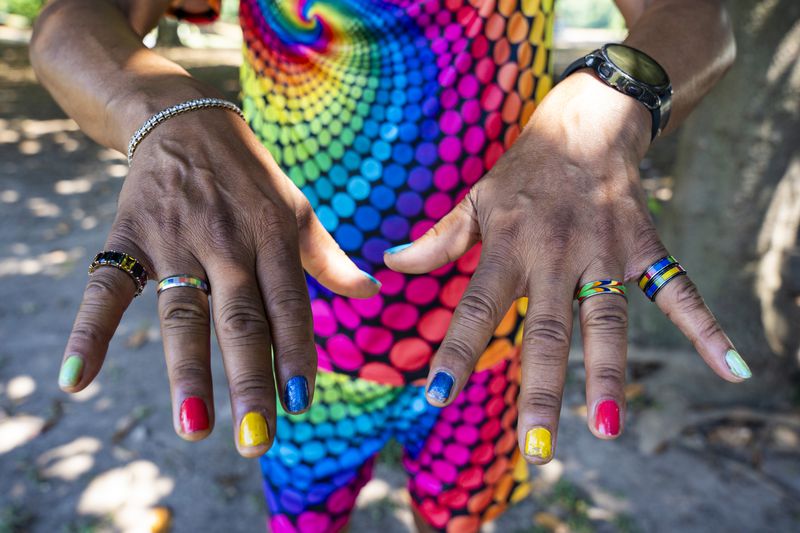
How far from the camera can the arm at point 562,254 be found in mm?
902

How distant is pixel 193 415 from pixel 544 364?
20.0 inches

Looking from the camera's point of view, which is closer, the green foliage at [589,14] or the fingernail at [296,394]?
the fingernail at [296,394]

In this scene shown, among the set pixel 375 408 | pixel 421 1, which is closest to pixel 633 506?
pixel 375 408

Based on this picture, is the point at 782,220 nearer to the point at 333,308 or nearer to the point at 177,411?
the point at 333,308

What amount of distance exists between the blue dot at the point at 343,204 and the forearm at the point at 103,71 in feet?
1.19

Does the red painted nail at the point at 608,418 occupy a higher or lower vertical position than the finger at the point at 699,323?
lower

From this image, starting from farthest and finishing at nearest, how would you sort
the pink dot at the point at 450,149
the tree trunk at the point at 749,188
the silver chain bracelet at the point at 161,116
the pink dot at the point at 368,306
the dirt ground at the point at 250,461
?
the tree trunk at the point at 749,188
the dirt ground at the point at 250,461
the pink dot at the point at 368,306
the pink dot at the point at 450,149
the silver chain bracelet at the point at 161,116

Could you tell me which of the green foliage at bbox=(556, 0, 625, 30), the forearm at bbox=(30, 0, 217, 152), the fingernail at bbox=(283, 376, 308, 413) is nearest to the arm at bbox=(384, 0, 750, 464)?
the fingernail at bbox=(283, 376, 308, 413)

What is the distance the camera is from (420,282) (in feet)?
4.73

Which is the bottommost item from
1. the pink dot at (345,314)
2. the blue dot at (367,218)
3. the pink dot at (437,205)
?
the pink dot at (345,314)

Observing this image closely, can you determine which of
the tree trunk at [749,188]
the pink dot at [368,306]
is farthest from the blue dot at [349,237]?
the tree trunk at [749,188]

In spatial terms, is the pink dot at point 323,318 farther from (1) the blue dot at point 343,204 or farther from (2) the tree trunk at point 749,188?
(2) the tree trunk at point 749,188

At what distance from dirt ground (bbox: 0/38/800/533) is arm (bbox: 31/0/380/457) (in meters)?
2.34

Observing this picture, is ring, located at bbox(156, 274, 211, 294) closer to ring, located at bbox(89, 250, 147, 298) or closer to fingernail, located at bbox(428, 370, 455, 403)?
ring, located at bbox(89, 250, 147, 298)
